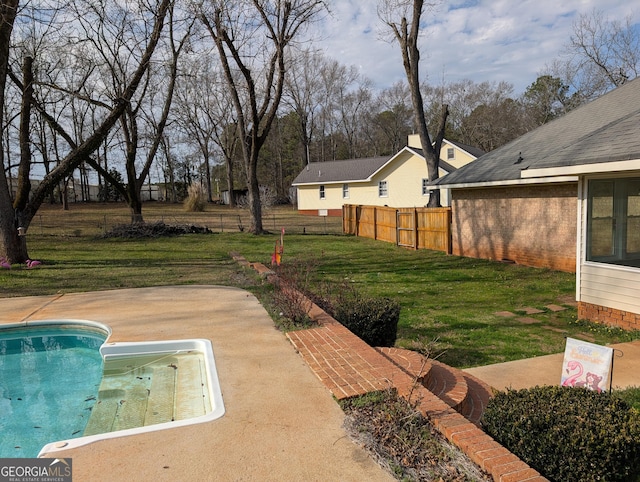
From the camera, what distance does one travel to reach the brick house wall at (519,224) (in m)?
10.9

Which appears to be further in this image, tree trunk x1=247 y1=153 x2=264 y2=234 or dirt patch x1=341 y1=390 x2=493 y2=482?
tree trunk x1=247 y1=153 x2=264 y2=234

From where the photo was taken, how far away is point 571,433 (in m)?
2.58

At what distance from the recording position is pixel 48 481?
2756mm

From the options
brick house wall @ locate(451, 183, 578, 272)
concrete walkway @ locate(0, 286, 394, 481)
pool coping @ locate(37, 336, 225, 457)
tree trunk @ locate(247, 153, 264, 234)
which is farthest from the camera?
tree trunk @ locate(247, 153, 264, 234)

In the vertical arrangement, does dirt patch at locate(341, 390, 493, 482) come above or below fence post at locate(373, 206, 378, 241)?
below

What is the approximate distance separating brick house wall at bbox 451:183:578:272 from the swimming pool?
9.43 m

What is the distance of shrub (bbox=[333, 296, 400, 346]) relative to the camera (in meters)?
5.42

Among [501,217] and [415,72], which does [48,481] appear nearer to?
[501,217]

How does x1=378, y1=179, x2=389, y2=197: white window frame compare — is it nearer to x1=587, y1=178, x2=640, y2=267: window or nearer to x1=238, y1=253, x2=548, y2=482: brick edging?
x1=587, y1=178, x2=640, y2=267: window

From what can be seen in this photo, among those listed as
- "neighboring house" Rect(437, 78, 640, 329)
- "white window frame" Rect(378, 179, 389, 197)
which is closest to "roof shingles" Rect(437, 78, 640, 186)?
"neighboring house" Rect(437, 78, 640, 329)

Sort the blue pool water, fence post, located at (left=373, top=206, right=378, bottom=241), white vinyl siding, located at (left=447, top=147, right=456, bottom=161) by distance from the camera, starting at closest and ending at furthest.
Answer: the blue pool water
fence post, located at (left=373, top=206, right=378, bottom=241)
white vinyl siding, located at (left=447, top=147, right=456, bottom=161)

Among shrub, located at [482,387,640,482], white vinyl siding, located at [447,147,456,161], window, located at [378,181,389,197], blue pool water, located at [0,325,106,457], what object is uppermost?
white vinyl siding, located at [447,147,456,161]

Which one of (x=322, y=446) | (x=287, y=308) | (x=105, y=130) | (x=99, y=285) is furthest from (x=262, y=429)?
(x=105, y=130)

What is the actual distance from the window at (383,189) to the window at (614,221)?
81.1ft
